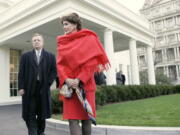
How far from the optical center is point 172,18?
61.5 metres

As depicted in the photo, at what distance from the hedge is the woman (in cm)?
485

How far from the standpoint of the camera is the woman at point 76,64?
2.26 metres

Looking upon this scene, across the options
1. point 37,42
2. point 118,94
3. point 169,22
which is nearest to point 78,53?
point 37,42

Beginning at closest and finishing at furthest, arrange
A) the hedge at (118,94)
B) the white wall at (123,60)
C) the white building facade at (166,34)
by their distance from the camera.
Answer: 1. the hedge at (118,94)
2. the white wall at (123,60)
3. the white building facade at (166,34)

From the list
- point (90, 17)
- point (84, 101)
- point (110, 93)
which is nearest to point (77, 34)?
point (84, 101)

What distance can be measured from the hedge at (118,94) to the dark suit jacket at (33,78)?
3.37 metres

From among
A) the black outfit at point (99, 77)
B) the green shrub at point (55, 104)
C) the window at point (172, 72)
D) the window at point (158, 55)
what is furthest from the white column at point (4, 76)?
the window at point (158, 55)

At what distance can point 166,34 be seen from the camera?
61.5m

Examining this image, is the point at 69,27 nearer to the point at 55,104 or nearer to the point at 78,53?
the point at 78,53

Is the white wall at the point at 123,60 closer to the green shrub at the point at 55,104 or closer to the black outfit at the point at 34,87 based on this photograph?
the green shrub at the point at 55,104

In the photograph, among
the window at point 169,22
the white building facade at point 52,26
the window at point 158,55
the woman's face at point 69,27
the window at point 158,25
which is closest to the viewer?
the woman's face at point 69,27

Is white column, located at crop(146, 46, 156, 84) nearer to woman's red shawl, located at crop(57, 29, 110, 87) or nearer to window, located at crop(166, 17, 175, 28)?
woman's red shawl, located at crop(57, 29, 110, 87)

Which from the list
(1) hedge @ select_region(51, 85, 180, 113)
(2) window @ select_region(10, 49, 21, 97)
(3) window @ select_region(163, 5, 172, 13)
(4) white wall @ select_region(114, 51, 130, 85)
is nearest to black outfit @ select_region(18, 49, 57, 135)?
(1) hedge @ select_region(51, 85, 180, 113)

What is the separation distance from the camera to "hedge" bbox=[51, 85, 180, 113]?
7.18 m
